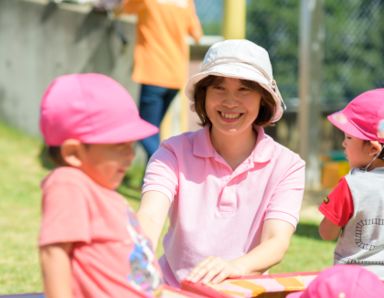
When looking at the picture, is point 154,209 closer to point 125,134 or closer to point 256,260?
point 256,260

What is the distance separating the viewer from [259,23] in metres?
9.99

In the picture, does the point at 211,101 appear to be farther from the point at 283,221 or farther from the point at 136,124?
the point at 136,124

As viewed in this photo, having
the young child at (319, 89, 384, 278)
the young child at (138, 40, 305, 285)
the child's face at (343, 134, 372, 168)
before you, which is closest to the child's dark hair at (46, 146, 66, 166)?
the young child at (138, 40, 305, 285)

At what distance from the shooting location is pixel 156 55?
6.74 meters

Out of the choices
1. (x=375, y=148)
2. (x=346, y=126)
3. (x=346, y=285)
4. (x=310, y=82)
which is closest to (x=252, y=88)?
(x=346, y=126)

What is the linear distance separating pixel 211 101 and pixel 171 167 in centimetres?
27

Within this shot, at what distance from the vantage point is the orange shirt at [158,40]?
670 centimetres

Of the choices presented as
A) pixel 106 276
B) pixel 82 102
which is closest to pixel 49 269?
pixel 106 276

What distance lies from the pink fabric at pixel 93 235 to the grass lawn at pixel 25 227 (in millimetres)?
2146

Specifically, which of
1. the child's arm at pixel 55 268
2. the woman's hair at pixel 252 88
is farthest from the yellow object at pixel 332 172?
the child's arm at pixel 55 268

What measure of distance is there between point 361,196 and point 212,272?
62 centimetres

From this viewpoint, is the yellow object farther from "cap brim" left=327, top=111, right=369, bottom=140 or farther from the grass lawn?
"cap brim" left=327, top=111, right=369, bottom=140

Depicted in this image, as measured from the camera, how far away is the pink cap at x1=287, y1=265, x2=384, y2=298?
232cm

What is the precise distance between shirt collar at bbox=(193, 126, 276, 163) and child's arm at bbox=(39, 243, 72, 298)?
118 centimetres
